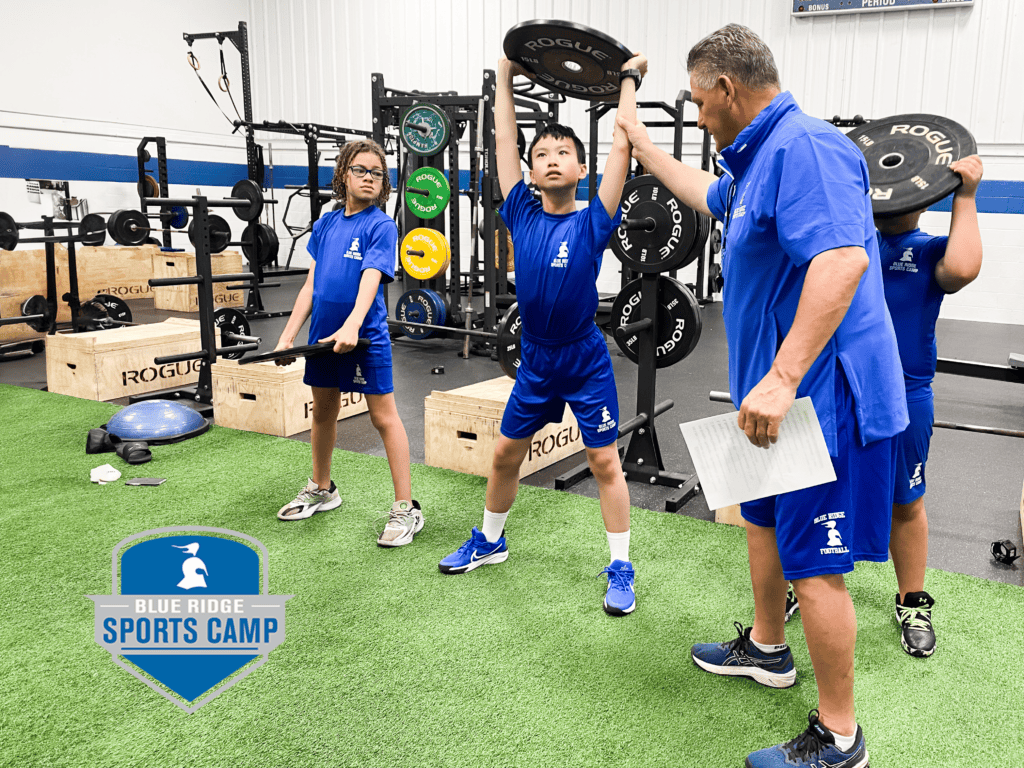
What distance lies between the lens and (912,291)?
185 cm

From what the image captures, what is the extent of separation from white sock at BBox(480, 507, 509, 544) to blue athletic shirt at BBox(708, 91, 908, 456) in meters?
1.15

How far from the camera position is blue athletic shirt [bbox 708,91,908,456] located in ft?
3.99

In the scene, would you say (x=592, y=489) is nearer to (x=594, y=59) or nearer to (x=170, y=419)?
(x=594, y=59)

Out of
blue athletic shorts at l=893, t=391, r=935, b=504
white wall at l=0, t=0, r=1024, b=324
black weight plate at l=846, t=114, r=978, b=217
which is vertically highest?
white wall at l=0, t=0, r=1024, b=324

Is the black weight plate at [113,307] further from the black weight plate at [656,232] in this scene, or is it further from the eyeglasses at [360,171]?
the black weight plate at [656,232]

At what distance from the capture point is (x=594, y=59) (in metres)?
1.93

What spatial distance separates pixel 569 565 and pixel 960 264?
1.40 metres

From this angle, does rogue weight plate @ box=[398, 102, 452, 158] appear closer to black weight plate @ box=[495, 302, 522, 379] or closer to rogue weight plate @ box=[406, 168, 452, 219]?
rogue weight plate @ box=[406, 168, 452, 219]

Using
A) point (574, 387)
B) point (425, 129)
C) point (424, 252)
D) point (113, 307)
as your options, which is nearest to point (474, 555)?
point (574, 387)

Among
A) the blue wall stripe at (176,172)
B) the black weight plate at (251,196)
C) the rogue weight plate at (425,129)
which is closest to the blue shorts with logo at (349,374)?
the rogue weight plate at (425,129)

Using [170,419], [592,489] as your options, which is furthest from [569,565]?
[170,419]

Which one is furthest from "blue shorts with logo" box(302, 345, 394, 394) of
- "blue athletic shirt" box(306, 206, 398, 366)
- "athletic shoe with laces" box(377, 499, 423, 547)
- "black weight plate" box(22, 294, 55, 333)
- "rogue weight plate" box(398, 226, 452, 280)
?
"black weight plate" box(22, 294, 55, 333)

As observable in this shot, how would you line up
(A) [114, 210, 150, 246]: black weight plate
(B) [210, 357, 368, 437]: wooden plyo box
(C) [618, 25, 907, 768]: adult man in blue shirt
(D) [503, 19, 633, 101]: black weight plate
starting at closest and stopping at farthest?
→ (C) [618, 25, 907, 768]: adult man in blue shirt < (D) [503, 19, 633, 101]: black weight plate < (B) [210, 357, 368, 437]: wooden plyo box < (A) [114, 210, 150, 246]: black weight plate

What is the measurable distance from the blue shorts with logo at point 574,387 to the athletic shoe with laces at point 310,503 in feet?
3.26
